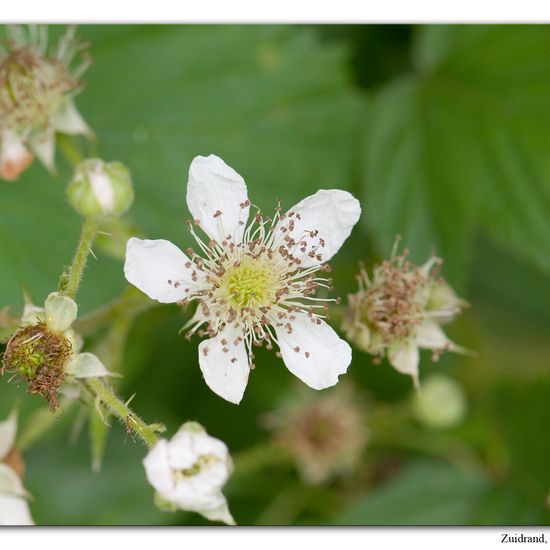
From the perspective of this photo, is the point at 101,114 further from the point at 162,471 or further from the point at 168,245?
the point at 162,471

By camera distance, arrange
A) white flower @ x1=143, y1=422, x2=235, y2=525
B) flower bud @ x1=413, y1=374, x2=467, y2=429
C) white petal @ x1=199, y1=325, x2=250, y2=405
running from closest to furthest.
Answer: white flower @ x1=143, y1=422, x2=235, y2=525 → white petal @ x1=199, y1=325, x2=250, y2=405 → flower bud @ x1=413, y1=374, x2=467, y2=429

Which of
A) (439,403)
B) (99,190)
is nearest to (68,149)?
(99,190)

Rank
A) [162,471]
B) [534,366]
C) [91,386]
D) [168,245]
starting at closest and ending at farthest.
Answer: [162,471], [91,386], [168,245], [534,366]

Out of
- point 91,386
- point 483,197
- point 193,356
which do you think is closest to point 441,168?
point 483,197

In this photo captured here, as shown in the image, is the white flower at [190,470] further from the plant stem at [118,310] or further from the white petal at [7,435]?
the white petal at [7,435]

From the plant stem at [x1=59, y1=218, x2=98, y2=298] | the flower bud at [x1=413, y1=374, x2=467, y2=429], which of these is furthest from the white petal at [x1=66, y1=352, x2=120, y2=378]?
the flower bud at [x1=413, y1=374, x2=467, y2=429]

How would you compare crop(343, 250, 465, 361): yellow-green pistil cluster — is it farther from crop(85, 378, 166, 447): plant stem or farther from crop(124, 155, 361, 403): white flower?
crop(85, 378, 166, 447): plant stem

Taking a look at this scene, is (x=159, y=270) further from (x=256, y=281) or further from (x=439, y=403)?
(x=439, y=403)
